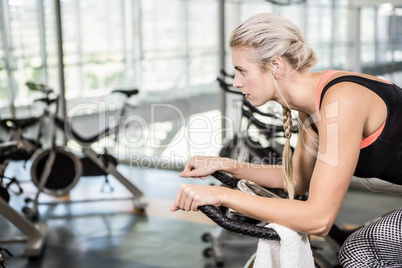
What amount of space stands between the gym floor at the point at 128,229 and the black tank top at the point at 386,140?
1.59m

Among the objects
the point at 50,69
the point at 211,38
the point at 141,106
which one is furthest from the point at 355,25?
the point at 50,69

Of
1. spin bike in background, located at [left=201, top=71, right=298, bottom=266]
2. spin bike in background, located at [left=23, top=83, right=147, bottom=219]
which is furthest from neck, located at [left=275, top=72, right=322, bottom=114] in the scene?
spin bike in background, located at [left=23, top=83, right=147, bottom=219]

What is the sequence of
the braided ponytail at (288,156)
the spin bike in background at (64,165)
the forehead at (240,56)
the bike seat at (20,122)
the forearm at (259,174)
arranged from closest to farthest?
the forehead at (240,56) < the braided ponytail at (288,156) < the forearm at (259,174) < the bike seat at (20,122) < the spin bike in background at (64,165)

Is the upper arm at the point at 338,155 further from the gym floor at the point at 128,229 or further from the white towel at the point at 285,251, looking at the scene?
the gym floor at the point at 128,229

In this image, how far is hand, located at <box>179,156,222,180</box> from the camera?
4.67ft

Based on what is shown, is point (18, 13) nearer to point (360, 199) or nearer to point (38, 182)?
point (38, 182)

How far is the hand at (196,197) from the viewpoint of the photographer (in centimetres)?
113

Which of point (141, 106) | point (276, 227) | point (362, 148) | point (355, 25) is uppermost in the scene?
point (355, 25)

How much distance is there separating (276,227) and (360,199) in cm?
301

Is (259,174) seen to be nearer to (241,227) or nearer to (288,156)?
(288,156)

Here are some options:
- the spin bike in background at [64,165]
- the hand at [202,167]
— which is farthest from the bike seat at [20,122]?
the hand at [202,167]

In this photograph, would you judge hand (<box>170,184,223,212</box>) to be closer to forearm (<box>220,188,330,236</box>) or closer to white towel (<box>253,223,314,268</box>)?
forearm (<box>220,188,330,236</box>)

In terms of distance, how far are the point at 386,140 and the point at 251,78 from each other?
0.35m

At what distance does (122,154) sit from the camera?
514 centimetres
